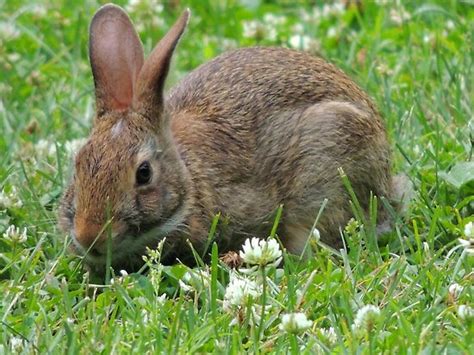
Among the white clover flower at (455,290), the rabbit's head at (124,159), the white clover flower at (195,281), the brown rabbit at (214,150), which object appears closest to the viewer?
the white clover flower at (455,290)

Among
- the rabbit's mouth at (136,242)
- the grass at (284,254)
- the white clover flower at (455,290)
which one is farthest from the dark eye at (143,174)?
the white clover flower at (455,290)

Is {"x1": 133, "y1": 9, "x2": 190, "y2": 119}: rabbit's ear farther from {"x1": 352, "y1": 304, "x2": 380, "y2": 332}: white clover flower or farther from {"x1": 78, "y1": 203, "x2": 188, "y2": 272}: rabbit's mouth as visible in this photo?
{"x1": 352, "y1": 304, "x2": 380, "y2": 332}: white clover flower

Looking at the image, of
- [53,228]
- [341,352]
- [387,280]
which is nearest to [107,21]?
[53,228]

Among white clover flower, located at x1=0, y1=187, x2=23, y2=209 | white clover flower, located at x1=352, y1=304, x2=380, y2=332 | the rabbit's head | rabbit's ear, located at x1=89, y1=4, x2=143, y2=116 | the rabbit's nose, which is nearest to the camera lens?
white clover flower, located at x1=352, y1=304, x2=380, y2=332

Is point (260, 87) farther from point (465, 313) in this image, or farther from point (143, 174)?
point (465, 313)

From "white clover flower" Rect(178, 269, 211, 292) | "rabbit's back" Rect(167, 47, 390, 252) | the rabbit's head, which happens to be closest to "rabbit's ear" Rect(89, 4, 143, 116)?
the rabbit's head

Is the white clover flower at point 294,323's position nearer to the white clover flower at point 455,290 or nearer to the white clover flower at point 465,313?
the white clover flower at point 465,313
